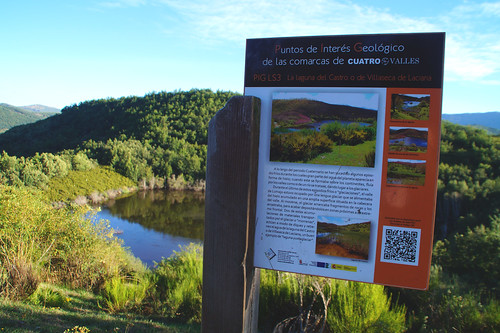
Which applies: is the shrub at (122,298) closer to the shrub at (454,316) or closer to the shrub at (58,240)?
Answer: the shrub at (58,240)

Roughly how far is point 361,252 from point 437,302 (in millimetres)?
4464

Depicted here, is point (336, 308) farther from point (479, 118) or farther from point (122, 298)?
point (479, 118)

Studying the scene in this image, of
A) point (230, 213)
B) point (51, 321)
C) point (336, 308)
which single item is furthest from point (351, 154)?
point (51, 321)

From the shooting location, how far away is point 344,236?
4.44 ft

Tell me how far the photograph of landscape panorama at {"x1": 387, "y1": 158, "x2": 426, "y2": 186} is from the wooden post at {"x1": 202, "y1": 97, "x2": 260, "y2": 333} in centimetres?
52

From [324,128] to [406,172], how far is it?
352 mm

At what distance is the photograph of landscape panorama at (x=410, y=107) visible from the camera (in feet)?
4.31

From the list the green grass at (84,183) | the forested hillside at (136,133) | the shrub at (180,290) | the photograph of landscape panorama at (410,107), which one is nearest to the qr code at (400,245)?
the photograph of landscape panorama at (410,107)

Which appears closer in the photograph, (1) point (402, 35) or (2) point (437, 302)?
(1) point (402, 35)

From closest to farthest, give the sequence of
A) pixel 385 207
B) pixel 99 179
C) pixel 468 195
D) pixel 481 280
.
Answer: pixel 385 207 < pixel 481 280 < pixel 468 195 < pixel 99 179

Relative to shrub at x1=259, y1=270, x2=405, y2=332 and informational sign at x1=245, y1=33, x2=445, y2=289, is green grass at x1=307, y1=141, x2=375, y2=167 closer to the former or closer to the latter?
informational sign at x1=245, y1=33, x2=445, y2=289

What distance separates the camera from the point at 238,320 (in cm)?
136

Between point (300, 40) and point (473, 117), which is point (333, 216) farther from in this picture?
point (473, 117)

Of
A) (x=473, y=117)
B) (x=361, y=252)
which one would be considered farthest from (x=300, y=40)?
(x=473, y=117)
